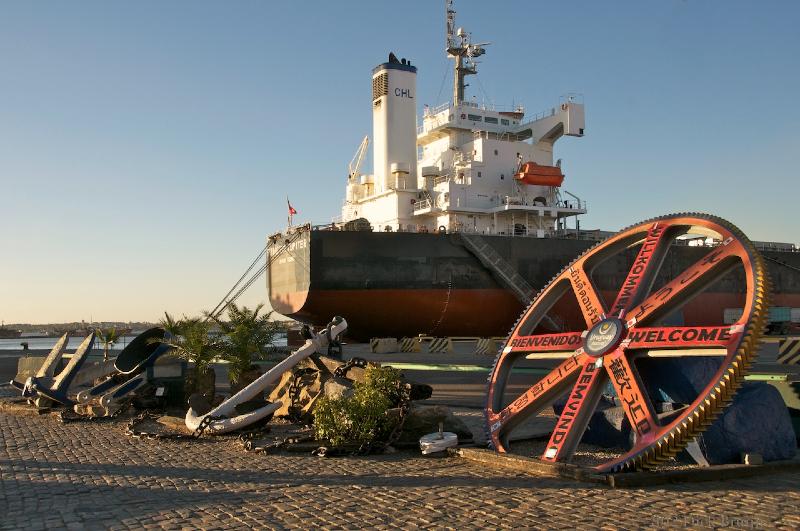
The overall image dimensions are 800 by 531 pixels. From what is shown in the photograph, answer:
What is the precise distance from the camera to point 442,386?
17750 millimetres

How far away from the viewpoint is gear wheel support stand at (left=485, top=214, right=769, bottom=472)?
22.2 feet

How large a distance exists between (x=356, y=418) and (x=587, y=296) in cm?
356

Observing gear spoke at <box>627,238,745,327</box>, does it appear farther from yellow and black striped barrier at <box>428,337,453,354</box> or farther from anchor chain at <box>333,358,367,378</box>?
yellow and black striped barrier at <box>428,337,453,354</box>

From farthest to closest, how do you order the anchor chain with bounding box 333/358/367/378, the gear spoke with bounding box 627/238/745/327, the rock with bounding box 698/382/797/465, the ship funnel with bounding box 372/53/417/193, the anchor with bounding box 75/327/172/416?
the ship funnel with bounding box 372/53/417/193, the anchor with bounding box 75/327/172/416, the anchor chain with bounding box 333/358/367/378, the rock with bounding box 698/382/797/465, the gear spoke with bounding box 627/238/745/327

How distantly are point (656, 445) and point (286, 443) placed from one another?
16.6 feet

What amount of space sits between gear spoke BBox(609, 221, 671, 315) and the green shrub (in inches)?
138

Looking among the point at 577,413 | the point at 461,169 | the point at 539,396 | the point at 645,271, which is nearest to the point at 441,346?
the point at 461,169

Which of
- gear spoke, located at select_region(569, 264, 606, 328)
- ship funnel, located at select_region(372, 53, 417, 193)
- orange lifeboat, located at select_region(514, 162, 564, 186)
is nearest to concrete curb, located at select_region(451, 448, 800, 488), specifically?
gear spoke, located at select_region(569, 264, 606, 328)

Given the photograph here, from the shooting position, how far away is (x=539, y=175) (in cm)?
3897

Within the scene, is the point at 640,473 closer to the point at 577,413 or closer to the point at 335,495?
the point at 577,413

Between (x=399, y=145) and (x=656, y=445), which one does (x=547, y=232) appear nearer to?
(x=399, y=145)

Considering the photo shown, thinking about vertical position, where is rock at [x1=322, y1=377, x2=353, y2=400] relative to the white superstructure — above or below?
below

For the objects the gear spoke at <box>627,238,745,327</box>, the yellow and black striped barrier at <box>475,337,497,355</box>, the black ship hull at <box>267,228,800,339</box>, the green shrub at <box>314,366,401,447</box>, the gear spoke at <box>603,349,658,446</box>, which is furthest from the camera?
the black ship hull at <box>267,228,800,339</box>

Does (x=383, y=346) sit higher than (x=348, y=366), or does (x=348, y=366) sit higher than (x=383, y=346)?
(x=348, y=366)
